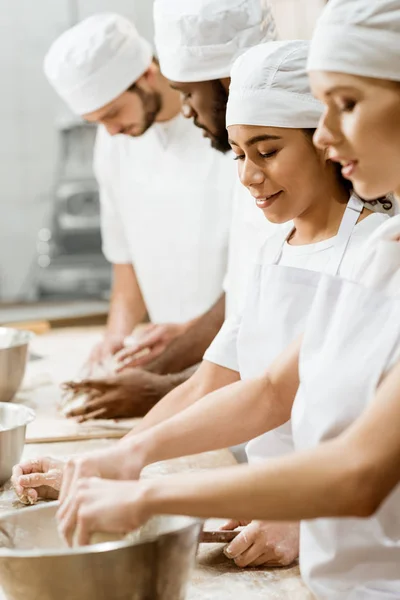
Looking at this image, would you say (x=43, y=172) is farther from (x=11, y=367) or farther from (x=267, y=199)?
(x=267, y=199)

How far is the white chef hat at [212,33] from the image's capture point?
7.19 feet

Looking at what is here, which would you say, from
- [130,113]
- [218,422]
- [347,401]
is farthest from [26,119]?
[347,401]

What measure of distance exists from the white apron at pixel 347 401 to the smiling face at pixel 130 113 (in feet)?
6.03

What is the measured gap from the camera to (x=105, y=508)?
3.36ft

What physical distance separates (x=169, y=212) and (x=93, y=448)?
125 cm

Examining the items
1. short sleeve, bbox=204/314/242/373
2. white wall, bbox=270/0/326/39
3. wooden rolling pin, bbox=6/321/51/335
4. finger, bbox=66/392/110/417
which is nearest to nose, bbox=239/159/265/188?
short sleeve, bbox=204/314/242/373

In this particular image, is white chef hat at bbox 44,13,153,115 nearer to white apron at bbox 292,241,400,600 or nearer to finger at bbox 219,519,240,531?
finger at bbox 219,519,240,531

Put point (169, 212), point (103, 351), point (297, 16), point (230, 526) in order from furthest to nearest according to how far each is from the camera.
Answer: point (297, 16)
point (169, 212)
point (103, 351)
point (230, 526)

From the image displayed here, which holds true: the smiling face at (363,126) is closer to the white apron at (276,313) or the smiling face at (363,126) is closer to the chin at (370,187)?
the chin at (370,187)

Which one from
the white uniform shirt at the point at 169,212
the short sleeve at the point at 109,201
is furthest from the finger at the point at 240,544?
the short sleeve at the point at 109,201

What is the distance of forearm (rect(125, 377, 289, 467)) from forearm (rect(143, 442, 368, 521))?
0.30m

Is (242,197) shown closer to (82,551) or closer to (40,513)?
(40,513)

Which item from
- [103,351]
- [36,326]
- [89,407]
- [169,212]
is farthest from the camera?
[36,326]

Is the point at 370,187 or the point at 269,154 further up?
the point at 370,187
